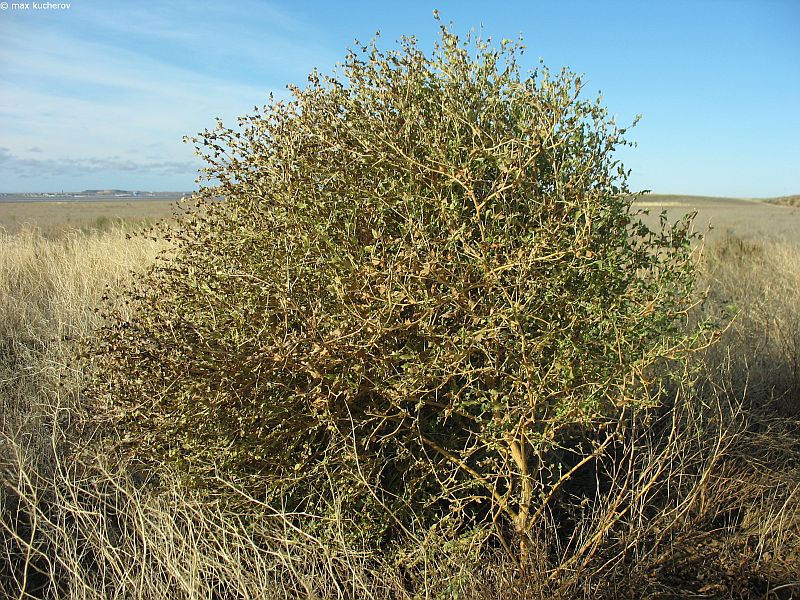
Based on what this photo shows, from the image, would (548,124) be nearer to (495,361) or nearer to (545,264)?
(545,264)

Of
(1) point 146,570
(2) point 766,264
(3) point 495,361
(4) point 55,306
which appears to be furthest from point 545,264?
(2) point 766,264

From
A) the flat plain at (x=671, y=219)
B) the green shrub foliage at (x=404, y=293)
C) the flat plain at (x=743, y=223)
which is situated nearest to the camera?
the green shrub foliage at (x=404, y=293)

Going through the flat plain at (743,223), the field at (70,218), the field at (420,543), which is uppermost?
the flat plain at (743,223)

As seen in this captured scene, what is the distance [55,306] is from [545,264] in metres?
4.41

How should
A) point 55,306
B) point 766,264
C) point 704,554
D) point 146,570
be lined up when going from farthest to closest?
point 766,264, point 55,306, point 704,554, point 146,570

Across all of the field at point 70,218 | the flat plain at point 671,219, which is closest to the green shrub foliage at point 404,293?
the flat plain at point 671,219

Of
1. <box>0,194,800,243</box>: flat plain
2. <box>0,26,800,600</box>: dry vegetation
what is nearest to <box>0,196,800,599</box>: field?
<box>0,26,800,600</box>: dry vegetation

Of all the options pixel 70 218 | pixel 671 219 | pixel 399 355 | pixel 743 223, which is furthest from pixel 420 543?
pixel 671 219

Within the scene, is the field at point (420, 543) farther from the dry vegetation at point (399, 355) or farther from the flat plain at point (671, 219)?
the flat plain at point (671, 219)

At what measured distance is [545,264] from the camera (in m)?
2.41

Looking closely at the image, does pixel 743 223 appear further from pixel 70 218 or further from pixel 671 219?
pixel 70 218

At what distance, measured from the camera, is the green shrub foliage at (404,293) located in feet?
7.71

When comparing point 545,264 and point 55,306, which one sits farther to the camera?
point 55,306

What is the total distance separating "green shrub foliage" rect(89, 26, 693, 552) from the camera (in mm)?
2350
